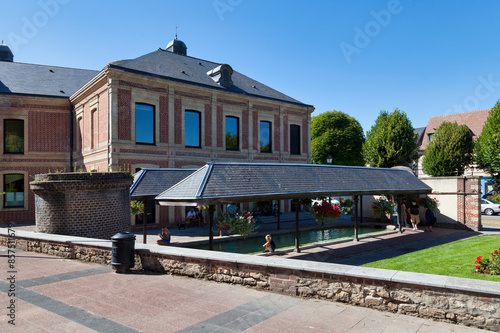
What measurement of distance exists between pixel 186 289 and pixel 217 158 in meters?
18.3

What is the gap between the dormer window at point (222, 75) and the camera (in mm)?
25741

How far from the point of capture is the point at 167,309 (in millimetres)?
5770

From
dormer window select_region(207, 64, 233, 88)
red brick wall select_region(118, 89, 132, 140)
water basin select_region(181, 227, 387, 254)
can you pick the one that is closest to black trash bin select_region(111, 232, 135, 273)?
water basin select_region(181, 227, 387, 254)

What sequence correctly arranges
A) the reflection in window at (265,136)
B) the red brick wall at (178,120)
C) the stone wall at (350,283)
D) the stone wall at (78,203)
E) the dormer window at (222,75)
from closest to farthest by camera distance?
the stone wall at (350,283), the stone wall at (78,203), the red brick wall at (178,120), the dormer window at (222,75), the reflection in window at (265,136)

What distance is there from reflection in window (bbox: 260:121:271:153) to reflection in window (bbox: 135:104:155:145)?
9421 mm

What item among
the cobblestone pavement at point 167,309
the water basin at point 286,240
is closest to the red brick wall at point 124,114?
the water basin at point 286,240

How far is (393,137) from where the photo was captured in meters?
34.4

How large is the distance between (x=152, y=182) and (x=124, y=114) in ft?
28.3

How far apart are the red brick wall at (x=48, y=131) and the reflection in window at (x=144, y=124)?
25.2 ft

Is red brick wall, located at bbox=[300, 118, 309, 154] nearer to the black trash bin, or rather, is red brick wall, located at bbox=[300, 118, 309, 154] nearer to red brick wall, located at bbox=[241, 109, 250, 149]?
red brick wall, located at bbox=[241, 109, 250, 149]

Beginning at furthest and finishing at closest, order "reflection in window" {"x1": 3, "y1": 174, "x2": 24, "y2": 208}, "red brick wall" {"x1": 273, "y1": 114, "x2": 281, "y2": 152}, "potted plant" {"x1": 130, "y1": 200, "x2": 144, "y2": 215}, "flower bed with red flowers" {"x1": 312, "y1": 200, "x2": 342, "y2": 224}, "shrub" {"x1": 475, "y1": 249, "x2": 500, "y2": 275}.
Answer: "red brick wall" {"x1": 273, "y1": 114, "x2": 281, "y2": 152} < "reflection in window" {"x1": 3, "y1": 174, "x2": 24, "y2": 208} < "potted plant" {"x1": 130, "y1": 200, "x2": 144, "y2": 215} < "flower bed with red flowers" {"x1": 312, "y1": 200, "x2": 342, "y2": 224} < "shrub" {"x1": 475, "y1": 249, "x2": 500, "y2": 275}

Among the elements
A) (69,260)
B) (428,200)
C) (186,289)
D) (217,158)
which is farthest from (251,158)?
(186,289)

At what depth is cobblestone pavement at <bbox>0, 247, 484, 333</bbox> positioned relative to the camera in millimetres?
5012

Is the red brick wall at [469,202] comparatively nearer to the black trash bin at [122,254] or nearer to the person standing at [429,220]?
the person standing at [429,220]
